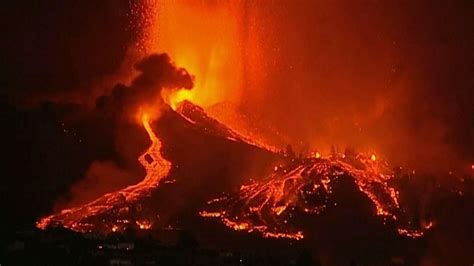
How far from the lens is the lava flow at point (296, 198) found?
4734cm

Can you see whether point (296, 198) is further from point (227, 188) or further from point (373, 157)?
point (373, 157)

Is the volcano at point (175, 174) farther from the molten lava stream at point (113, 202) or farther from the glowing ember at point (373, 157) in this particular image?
the glowing ember at point (373, 157)

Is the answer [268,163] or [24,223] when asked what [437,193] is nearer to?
[268,163]

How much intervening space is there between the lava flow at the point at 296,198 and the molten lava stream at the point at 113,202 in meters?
2.97

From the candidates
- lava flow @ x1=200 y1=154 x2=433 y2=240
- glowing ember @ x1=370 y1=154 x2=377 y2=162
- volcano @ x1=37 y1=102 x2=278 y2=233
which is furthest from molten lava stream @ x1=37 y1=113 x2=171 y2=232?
glowing ember @ x1=370 y1=154 x2=377 y2=162

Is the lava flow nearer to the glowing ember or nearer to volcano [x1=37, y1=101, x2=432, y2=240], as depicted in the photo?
volcano [x1=37, y1=101, x2=432, y2=240]

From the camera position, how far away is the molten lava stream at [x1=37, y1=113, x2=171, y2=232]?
44.1 meters

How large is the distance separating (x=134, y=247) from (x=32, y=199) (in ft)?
38.6

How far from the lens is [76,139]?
5766 cm

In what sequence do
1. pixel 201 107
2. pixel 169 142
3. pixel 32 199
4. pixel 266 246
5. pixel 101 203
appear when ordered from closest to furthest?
pixel 266 246 < pixel 101 203 < pixel 32 199 < pixel 169 142 < pixel 201 107

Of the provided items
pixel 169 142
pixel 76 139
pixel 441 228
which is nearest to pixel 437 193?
pixel 441 228

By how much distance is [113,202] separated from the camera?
1839 inches

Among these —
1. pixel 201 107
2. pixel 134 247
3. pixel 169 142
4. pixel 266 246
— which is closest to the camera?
pixel 134 247

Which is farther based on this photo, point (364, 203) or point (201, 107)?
point (201, 107)
